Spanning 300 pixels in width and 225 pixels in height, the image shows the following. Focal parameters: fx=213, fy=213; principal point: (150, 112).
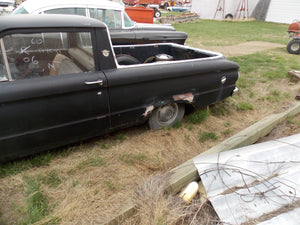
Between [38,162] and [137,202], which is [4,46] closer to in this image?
[38,162]

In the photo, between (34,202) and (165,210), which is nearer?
(165,210)

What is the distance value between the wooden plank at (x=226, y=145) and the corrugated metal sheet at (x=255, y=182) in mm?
145

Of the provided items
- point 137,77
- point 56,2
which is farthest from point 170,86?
point 56,2

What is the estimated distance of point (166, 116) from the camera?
316cm

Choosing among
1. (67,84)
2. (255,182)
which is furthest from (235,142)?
(67,84)

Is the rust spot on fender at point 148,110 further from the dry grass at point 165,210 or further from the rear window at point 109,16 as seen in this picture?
the rear window at point 109,16

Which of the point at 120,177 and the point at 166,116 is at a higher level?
the point at 166,116

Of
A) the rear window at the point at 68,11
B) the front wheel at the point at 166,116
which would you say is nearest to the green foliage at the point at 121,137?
the front wheel at the point at 166,116

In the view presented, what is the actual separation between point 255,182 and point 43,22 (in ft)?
8.17

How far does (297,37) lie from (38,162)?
30.7 feet

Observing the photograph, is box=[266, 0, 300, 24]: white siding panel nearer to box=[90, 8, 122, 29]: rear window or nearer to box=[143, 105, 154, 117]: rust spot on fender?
box=[90, 8, 122, 29]: rear window

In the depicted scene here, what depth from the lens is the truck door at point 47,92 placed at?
1.95 m

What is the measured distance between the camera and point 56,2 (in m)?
4.57

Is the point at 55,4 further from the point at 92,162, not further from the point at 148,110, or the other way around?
the point at 92,162
